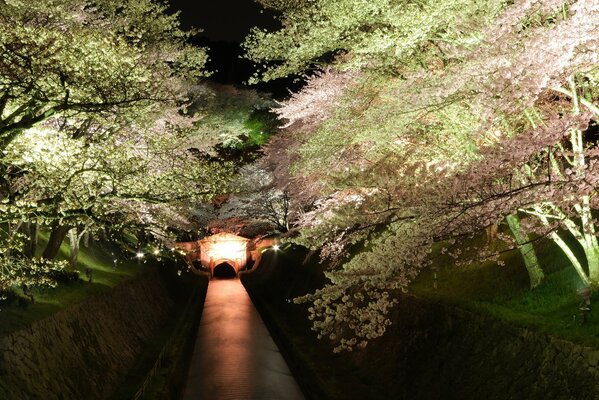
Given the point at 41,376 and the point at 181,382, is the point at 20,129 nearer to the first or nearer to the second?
the point at 41,376

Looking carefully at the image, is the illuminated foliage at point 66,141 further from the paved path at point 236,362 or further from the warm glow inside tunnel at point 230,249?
the warm glow inside tunnel at point 230,249

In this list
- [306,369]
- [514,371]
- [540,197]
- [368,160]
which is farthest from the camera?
[306,369]

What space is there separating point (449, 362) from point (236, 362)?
39.4 feet

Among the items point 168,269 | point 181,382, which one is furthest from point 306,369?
point 168,269

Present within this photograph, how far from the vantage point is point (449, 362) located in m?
11.1

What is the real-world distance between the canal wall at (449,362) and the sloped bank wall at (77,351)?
582 cm

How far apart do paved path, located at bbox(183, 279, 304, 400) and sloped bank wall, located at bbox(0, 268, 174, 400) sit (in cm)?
269

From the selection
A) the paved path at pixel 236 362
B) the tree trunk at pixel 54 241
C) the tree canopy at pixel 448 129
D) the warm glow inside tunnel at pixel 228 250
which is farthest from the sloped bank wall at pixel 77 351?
the warm glow inside tunnel at pixel 228 250

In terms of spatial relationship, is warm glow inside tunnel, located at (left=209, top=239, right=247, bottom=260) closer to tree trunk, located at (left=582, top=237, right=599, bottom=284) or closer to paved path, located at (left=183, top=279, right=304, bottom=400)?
paved path, located at (left=183, top=279, right=304, bottom=400)

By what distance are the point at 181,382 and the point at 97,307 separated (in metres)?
3.74

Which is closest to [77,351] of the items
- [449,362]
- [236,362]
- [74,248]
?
[74,248]

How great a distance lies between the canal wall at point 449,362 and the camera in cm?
792

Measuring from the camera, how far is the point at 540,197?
7.04 meters

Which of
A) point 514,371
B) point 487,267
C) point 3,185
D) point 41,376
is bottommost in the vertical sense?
point 41,376
